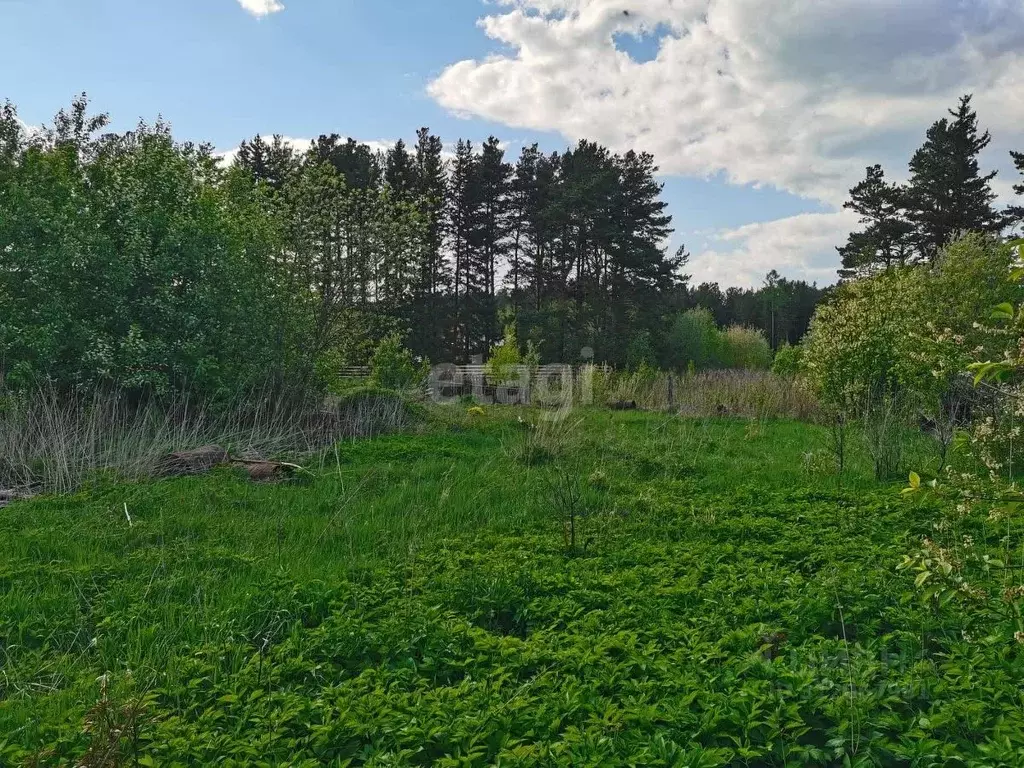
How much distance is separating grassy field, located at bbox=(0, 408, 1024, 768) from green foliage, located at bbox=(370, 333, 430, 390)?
746cm

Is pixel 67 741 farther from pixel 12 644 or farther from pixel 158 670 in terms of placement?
pixel 12 644

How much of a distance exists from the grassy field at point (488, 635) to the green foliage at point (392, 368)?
7465 mm

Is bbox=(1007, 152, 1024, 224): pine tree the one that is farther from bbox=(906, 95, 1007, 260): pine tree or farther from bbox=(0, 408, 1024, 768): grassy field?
bbox=(0, 408, 1024, 768): grassy field

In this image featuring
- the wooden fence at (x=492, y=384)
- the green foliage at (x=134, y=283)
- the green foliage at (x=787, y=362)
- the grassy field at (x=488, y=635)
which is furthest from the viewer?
the green foliage at (x=787, y=362)

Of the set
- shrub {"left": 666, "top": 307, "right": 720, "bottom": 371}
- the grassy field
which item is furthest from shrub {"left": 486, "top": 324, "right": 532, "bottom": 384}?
shrub {"left": 666, "top": 307, "right": 720, "bottom": 371}

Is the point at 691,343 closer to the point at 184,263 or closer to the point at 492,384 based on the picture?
the point at 492,384

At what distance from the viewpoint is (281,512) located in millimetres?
5676

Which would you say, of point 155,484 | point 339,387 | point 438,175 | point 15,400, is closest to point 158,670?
point 155,484

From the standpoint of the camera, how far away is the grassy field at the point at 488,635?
89.7 inches

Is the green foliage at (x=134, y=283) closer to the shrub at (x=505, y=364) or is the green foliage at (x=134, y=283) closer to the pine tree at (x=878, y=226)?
the shrub at (x=505, y=364)

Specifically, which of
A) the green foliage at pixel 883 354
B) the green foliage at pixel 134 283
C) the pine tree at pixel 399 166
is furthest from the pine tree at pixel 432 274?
the green foliage at pixel 883 354

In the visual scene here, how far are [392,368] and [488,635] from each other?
10.9 metres

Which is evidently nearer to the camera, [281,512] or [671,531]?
[671,531]

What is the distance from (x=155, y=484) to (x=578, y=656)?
16.8ft
